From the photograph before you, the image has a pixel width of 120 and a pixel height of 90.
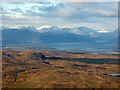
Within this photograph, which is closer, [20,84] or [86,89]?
[86,89]

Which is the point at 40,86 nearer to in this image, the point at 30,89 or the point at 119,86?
the point at 30,89

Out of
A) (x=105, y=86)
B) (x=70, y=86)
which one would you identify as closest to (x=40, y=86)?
(x=70, y=86)

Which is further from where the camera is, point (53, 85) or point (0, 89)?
point (53, 85)

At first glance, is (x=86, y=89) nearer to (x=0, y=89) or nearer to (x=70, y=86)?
(x=70, y=86)

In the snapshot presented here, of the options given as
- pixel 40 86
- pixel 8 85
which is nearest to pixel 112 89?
pixel 40 86

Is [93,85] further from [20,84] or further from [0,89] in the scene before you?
[0,89]

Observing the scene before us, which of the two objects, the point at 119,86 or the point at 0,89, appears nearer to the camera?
the point at 0,89

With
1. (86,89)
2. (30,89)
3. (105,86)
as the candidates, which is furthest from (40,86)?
(105,86)
